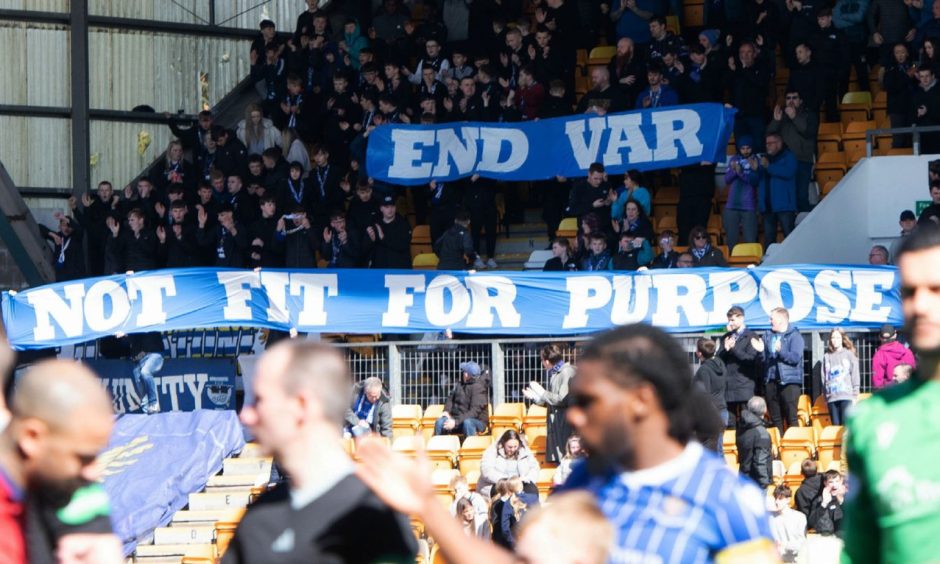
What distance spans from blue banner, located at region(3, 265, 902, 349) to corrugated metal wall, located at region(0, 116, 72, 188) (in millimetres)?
7589

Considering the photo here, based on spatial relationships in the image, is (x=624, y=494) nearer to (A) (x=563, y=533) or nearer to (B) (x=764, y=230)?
(A) (x=563, y=533)

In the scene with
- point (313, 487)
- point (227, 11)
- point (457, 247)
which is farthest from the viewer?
point (227, 11)

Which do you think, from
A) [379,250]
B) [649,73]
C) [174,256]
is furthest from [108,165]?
[649,73]

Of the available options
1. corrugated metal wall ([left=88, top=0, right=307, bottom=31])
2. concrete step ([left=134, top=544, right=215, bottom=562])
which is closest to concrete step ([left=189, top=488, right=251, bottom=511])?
concrete step ([left=134, top=544, right=215, bottom=562])

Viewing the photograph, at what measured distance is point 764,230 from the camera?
59.0ft

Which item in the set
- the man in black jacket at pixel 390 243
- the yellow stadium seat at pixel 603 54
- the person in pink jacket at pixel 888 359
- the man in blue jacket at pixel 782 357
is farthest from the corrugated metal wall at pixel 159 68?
the person in pink jacket at pixel 888 359

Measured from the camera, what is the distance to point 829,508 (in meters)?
13.4

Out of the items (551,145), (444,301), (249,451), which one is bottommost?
(249,451)

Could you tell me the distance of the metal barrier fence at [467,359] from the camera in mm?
14672

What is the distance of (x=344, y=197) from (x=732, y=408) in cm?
653

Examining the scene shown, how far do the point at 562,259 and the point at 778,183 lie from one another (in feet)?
7.82

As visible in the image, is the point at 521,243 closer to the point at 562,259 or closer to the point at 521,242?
the point at 521,242

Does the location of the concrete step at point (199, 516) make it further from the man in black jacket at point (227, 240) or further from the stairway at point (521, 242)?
the stairway at point (521, 242)

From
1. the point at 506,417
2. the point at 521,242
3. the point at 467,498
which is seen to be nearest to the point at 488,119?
the point at 521,242
